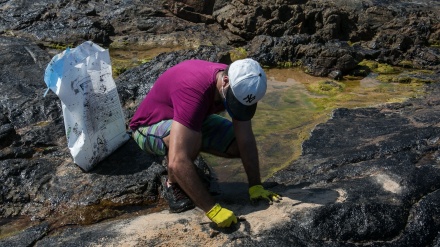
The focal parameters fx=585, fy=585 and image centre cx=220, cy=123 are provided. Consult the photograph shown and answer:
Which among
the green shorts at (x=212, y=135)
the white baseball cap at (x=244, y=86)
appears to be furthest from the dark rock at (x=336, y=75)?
the white baseball cap at (x=244, y=86)

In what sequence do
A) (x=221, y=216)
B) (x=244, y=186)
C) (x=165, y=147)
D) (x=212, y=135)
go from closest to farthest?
(x=221, y=216)
(x=165, y=147)
(x=212, y=135)
(x=244, y=186)

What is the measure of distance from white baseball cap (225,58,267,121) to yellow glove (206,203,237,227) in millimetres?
622

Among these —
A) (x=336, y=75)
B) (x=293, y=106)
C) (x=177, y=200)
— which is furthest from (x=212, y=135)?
(x=336, y=75)

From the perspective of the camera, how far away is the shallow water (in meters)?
5.21

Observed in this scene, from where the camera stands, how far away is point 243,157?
13.1ft

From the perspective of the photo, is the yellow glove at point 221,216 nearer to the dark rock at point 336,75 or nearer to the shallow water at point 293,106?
the shallow water at point 293,106

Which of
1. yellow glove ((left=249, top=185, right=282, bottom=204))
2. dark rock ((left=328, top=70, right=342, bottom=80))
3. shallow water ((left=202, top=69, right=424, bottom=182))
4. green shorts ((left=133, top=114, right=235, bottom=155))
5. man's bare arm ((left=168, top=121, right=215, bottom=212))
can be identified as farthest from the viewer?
dark rock ((left=328, top=70, right=342, bottom=80))

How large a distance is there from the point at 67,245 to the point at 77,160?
3.68ft

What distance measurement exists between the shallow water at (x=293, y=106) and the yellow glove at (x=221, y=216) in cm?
135

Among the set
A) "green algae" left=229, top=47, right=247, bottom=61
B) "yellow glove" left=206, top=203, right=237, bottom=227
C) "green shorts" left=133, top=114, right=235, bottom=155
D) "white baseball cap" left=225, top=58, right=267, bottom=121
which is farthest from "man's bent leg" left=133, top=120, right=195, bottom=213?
"green algae" left=229, top=47, right=247, bottom=61

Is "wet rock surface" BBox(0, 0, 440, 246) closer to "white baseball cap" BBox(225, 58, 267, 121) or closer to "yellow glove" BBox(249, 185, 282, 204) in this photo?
"yellow glove" BBox(249, 185, 282, 204)

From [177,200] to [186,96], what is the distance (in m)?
0.74

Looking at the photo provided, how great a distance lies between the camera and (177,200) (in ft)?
12.9

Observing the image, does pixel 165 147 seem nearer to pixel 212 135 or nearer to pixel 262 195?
pixel 212 135
